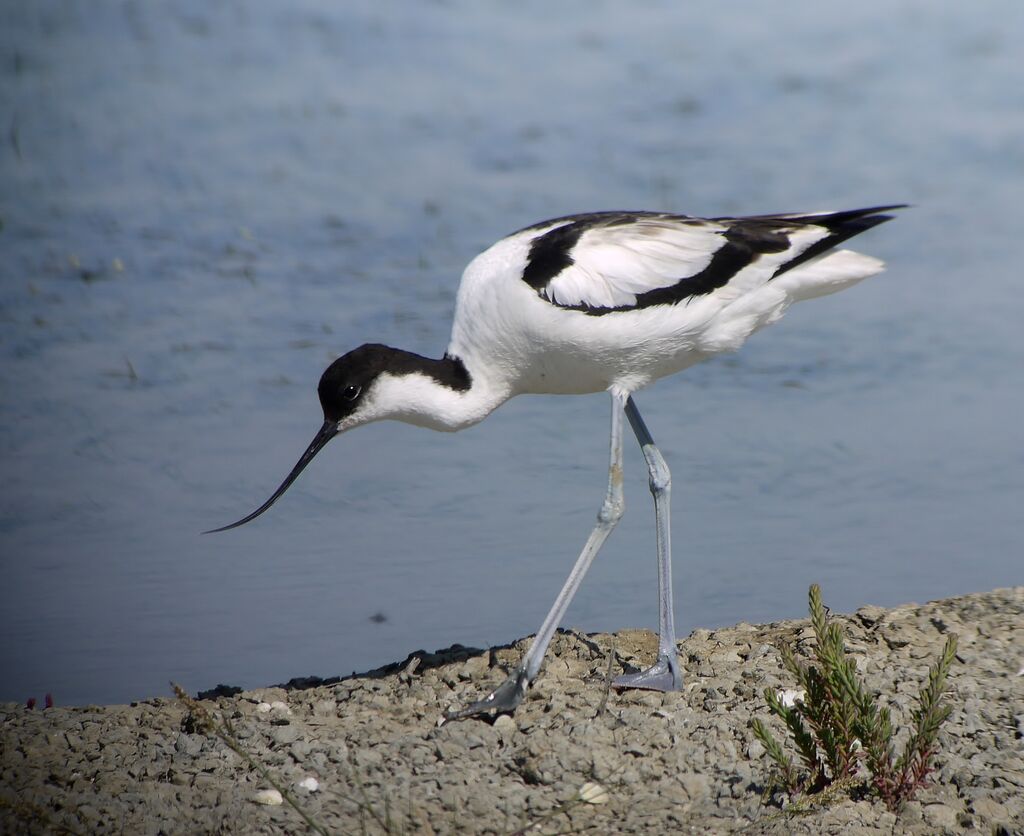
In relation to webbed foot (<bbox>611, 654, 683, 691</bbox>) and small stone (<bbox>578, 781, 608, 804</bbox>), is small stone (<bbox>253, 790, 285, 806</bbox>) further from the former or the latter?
webbed foot (<bbox>611, 654, 683, 691</bbox>)

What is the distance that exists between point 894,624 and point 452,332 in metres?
3.02

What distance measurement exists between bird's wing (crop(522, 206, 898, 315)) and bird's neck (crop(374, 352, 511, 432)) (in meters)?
0.63

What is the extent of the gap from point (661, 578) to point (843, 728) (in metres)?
1.79

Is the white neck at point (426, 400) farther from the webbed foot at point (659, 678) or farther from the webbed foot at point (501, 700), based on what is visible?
the webbed foot at point (659, 678)

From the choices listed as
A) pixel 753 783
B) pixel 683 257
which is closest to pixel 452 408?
pixel 683 257

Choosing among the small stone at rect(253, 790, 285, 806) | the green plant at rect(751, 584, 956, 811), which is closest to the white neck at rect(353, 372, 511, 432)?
the small stone at rect(253, 790, 285, 806)

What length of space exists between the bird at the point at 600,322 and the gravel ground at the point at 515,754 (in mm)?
347

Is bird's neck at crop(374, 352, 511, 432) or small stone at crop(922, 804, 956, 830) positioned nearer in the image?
small stone at crop(922, 804, 956, 830)

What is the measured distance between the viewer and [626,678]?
577cm

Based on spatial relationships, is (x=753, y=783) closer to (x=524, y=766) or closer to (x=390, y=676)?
(x=524, y=766)

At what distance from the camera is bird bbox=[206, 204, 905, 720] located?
18.2ft

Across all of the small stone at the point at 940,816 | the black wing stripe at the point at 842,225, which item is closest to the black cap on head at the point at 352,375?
the black wing stripe at the point at 842,225

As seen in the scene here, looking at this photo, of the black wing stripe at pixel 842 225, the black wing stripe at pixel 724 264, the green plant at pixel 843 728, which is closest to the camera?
the green plant at pixel 843 728

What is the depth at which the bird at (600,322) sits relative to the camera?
18.2 ft
